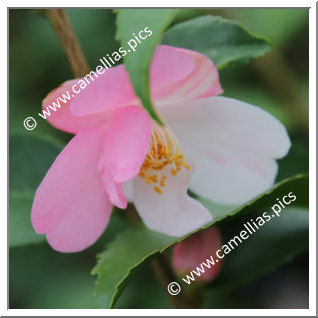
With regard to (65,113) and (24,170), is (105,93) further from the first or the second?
(24,170)

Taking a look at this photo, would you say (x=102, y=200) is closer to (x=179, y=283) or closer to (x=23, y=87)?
(x=179, y=283)

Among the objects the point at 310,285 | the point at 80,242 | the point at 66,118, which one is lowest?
the point at 310,285

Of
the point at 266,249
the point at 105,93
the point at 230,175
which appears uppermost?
the point at 105,93

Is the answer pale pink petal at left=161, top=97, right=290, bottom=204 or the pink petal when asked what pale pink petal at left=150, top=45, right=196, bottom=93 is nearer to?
pale pink petal at left=161, top=97, right=290, bottom=204

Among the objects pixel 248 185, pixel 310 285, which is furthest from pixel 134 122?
pixel 310 285

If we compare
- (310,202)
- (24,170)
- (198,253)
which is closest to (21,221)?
(24,170)

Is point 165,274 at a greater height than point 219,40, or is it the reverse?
point 219,40

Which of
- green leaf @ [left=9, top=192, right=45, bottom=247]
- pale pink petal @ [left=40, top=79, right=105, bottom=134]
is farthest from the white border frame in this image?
pale pink petal @ [left=40, top=79, right=105, bottom=134]

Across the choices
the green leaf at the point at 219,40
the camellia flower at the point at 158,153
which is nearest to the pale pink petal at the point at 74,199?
the camellia flower at the point at 158,153
